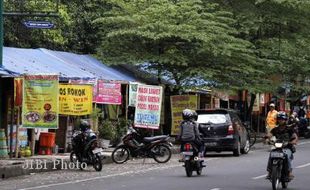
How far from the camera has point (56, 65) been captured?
22516 millimetres

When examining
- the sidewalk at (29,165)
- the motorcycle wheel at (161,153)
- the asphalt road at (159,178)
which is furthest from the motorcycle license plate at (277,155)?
the motorcycle wheel at (161,153)

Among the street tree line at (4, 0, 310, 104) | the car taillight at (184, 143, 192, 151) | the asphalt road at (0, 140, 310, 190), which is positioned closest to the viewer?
the asphalt road at (0, 140, 310, 190)

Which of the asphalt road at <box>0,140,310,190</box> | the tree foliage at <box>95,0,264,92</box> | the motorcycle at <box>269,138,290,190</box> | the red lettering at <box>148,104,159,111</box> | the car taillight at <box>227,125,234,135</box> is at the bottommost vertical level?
the asphalt road at <box>0,140,310,190</box>

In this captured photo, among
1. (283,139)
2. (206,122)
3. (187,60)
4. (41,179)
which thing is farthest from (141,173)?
(187,60)

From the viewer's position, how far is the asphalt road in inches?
499

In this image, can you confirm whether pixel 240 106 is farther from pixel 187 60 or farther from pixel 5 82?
pixel 5 82

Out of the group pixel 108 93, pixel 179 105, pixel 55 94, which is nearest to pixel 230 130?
pixel 108 93

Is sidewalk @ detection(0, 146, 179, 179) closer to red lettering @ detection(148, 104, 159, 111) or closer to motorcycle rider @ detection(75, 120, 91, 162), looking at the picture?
motorcycle rider @ detection(75, 120, 91, 162)

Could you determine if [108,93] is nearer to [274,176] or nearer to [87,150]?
[87,150]

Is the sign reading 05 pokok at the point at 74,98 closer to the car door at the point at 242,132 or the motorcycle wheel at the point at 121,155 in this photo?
the motorcycle wheel at the point at 121,155

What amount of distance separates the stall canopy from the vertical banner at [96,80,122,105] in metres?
0.79

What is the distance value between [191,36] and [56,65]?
5.75 metres

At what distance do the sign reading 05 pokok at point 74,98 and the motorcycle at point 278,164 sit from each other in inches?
363

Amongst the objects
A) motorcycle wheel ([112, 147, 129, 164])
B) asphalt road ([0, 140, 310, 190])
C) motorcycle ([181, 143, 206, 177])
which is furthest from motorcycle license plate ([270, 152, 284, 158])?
motorcycle wheel ([112, 147, 129, 164])
